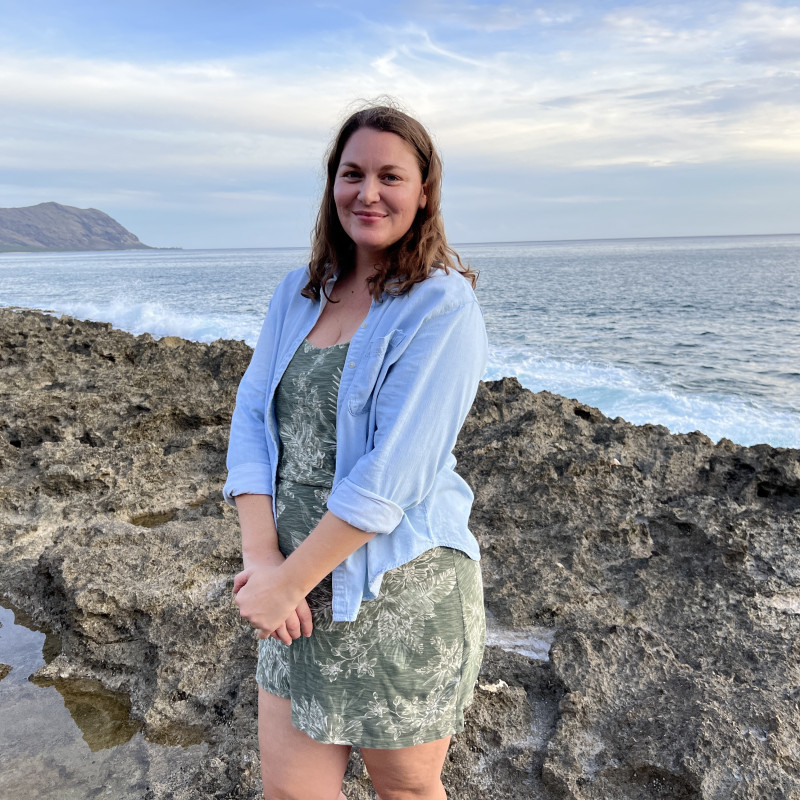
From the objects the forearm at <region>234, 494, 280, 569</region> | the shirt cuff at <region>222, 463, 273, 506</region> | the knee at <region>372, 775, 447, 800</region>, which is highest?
the shirt cuff at <region>222, 463, 273, 506</region>

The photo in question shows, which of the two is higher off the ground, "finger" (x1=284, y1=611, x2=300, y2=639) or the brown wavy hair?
the brown wavy hair

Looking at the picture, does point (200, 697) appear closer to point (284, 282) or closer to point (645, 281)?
point (284, 282)

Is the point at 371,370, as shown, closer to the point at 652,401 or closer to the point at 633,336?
the point at 652,401

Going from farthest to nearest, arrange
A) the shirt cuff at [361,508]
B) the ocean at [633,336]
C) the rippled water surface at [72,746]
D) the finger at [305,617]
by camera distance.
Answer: the ocean at [633,336] → the rippled water surface at [72,746] → the finger at [305,617] → the shirt cuff at [361,508]

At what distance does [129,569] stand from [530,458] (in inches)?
110

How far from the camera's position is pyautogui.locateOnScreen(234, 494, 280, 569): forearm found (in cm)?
173

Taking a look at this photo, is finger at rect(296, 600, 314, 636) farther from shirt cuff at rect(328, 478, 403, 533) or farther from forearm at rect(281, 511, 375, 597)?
shirt cuff at rect(328, 478, 403, 533)

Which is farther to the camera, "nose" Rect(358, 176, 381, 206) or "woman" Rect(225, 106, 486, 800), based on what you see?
"nose" Rect(358, 176, 381, 206)

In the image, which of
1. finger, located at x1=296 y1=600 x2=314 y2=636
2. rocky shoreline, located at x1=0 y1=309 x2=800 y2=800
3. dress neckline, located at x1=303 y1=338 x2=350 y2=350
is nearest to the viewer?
finger, located at x1=296 y1=600 x2=314 y2=636

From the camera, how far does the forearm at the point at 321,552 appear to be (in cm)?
153

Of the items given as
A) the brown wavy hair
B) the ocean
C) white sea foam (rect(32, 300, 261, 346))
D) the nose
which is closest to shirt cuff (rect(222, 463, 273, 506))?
the brown wavy hair

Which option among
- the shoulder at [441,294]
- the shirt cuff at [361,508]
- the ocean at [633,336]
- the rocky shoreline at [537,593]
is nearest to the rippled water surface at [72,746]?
the rocky shoreline at [537,593]

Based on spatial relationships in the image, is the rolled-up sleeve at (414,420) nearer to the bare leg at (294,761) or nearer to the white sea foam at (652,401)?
the bare leg at (294,761)

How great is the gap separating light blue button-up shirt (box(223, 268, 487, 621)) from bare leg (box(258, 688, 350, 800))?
40cm
